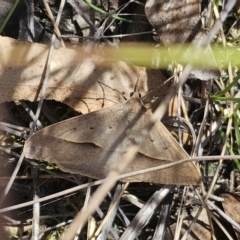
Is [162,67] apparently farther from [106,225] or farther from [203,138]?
[106,225]

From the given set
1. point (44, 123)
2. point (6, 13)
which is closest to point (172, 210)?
point (44, 123)

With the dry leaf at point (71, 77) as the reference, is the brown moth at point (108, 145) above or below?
below

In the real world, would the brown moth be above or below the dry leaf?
below

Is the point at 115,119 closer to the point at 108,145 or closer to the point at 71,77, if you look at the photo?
the point at 108,145

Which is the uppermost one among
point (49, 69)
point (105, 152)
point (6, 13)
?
point (6, 13)

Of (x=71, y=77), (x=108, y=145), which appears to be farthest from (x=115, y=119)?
(x=71, y=77)
